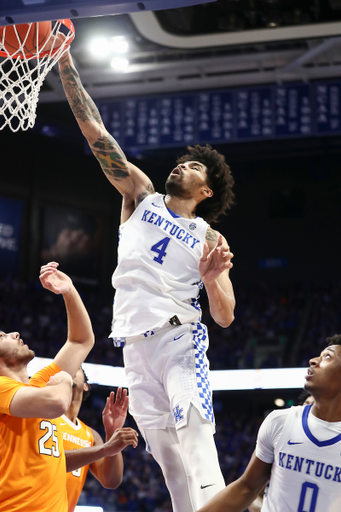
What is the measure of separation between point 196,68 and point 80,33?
3.31 metres

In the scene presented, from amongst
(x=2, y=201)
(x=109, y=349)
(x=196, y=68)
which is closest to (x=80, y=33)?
(x=196, y=68)

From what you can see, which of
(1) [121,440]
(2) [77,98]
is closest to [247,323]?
(1) [121,440]

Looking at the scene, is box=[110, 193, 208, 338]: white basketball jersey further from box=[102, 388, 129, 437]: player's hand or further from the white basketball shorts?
box=[102, 388, 129, 437]: player's hand

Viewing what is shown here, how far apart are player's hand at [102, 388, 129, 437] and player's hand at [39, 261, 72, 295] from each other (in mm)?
889

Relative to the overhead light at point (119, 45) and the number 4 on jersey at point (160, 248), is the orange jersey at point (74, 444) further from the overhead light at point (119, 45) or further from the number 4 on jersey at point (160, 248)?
the overhead light at point (119, 45)

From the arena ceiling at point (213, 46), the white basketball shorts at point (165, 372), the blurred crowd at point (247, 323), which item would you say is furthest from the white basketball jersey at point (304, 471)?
the blurred crowd at point (247, 323)

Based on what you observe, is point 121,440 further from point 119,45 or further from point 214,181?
point 119,45

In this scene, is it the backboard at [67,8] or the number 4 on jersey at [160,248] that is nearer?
the backboard at [67,8]

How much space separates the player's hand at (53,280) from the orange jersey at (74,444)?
115cm

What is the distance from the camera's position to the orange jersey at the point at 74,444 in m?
4.49

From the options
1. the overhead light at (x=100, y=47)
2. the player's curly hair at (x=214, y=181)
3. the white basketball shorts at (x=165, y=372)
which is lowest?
the white basketball shorts at (x=165, y=372)

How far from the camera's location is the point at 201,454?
292cm

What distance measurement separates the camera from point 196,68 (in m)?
14.1

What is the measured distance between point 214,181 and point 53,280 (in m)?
1.25
